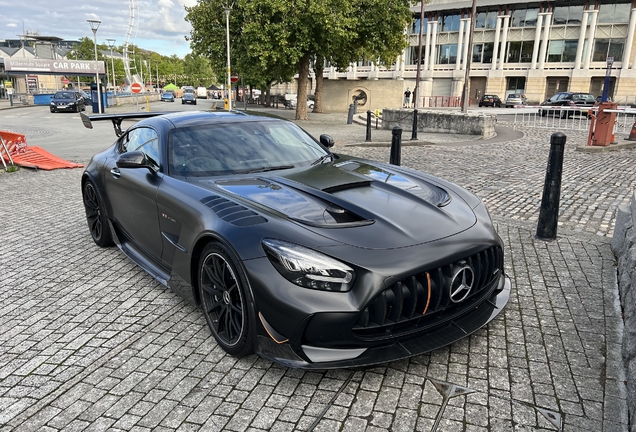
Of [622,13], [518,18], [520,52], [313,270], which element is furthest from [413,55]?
[313,270]

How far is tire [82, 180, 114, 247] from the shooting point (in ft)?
16.6

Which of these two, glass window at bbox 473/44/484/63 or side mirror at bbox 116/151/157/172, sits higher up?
glass window at bbox 473/44/484/63

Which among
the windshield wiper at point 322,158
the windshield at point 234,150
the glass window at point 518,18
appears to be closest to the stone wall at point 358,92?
the glass window at point 518,18

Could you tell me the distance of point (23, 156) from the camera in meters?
11.4

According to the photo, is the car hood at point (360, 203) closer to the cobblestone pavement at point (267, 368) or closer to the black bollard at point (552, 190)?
the cobblestone pavement at point (267, 368)

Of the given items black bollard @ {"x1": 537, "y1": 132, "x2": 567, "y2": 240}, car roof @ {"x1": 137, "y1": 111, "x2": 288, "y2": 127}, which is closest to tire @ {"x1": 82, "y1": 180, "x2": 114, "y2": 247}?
car roof @ {"x1": 137, "y1": 111, "x2": 288, "y2": 127}

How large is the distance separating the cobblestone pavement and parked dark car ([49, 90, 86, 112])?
118 feet

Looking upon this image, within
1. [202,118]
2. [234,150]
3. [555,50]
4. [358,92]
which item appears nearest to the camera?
[234,150]

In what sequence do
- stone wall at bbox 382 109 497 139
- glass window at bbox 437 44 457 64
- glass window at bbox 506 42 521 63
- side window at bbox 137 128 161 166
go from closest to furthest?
1. side window at bbox 137 128 161 166
2. stone wall at bbox 382 109 497 139
3. glass window at bbox 506 42 521 63
4. glass window at bbox 437 44 457 64

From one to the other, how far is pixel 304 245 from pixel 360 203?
0.68m

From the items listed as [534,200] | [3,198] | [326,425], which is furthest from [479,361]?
[3,198]

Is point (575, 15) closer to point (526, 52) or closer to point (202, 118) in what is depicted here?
point (526, 52)

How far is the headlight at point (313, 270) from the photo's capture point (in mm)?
2566

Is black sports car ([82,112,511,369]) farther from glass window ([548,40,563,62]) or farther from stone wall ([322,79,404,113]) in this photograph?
glass window ([548,40,563,62])
